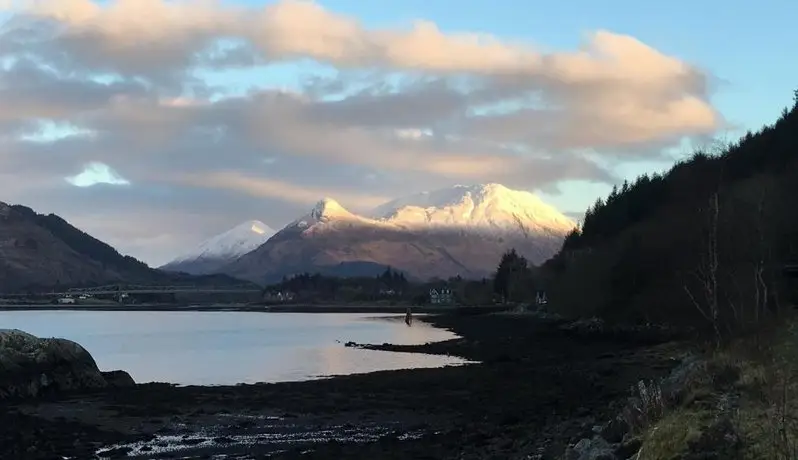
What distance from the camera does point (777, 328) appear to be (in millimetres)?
23391

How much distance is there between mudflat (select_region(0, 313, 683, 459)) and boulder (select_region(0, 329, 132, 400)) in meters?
2.10

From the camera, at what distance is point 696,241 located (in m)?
57.0

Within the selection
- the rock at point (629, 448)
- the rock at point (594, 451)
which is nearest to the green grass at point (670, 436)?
the rock at point (629, 448)

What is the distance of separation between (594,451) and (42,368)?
1492 inches

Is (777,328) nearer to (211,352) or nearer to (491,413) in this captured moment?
(491,413)

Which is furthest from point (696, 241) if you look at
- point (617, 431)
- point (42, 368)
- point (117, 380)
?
point (617, 431)

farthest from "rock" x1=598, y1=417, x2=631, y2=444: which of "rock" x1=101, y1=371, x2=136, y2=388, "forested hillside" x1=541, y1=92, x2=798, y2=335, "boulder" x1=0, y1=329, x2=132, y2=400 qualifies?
"rock" x1=101, y1=371, x2=136, y2=388

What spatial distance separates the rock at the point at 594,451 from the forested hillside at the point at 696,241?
10.2 meters

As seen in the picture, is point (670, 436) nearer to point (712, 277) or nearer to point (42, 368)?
point (712, 277)

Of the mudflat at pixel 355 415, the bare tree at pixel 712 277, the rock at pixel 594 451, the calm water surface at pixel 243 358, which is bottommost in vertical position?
the calm water surface at pixel 243 358

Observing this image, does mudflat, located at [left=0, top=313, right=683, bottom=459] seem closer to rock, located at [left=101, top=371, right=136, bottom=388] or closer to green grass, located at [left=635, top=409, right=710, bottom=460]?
rock, located at [left=101, top=371, right=136, bottom=388]

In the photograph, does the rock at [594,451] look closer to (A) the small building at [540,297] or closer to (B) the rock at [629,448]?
(B) the rock at [629,448]

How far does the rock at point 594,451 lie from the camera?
12326mm

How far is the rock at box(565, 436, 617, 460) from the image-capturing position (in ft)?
40.4
